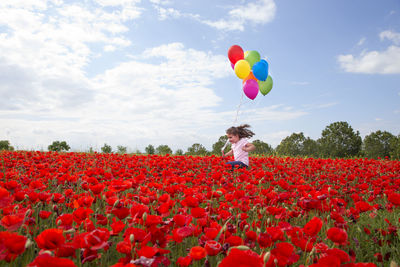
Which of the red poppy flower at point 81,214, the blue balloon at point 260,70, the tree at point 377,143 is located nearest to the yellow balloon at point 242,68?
the blue balloon at point 260,70

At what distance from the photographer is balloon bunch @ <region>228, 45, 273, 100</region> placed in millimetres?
10609

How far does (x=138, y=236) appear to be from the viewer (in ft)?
4.85

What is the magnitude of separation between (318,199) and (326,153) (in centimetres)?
3808

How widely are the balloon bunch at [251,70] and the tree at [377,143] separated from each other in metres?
33.6

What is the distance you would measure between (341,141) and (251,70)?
32.3m

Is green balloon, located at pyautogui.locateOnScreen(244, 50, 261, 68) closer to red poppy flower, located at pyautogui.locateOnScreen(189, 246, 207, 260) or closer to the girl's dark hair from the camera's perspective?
the girl's dark hair

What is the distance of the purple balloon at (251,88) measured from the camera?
1101 cm

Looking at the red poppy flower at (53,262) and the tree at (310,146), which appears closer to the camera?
the red poppy flower at (53,262)

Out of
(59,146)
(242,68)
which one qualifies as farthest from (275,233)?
(59,146)

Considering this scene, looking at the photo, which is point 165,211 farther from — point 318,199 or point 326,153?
point 326,153

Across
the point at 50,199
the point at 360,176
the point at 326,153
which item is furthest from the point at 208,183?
the point at 326,153

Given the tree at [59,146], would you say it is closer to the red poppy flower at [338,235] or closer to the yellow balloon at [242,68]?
the yellow balloon at [242,68]

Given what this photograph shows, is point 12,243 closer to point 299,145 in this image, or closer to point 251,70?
point 251,70

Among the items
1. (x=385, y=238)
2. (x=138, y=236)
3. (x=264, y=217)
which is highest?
(x=138, y=236)
